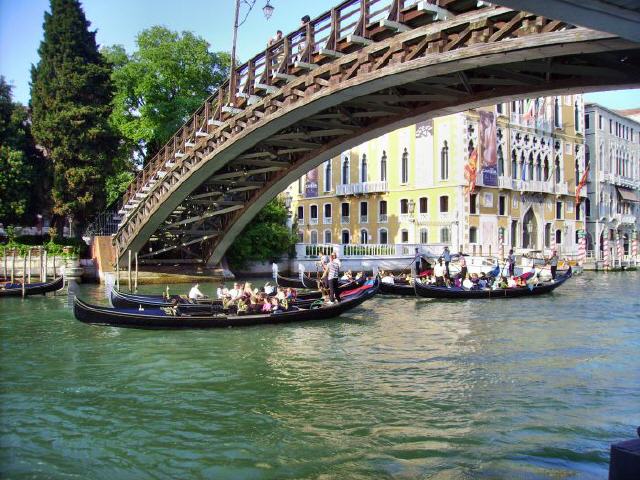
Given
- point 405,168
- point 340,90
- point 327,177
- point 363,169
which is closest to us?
point 340,90

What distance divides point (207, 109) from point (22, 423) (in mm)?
10696

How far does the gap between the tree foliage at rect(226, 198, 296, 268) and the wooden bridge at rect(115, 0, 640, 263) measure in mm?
1255

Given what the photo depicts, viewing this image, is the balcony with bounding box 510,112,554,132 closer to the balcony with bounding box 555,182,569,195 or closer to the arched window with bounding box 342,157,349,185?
the balcony with bounding box 555,182,569,195

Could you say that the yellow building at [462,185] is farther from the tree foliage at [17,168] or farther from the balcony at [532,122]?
the tree foliage at [17,168]

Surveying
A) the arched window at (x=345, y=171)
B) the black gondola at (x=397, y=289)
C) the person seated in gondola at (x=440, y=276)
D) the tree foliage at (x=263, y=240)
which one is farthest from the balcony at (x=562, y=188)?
the black gondola at (x=397, y=289)

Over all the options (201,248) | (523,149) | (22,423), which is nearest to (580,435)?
(22,423)

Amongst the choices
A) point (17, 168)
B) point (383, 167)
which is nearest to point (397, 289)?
point (17, 168)

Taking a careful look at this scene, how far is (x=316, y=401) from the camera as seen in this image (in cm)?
589

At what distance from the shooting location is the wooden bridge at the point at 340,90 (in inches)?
312

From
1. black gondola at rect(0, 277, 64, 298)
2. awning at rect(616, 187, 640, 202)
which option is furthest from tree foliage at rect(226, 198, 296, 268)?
awning at rect(616, 187, 640, 202)

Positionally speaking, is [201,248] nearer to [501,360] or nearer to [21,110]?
[21,110]

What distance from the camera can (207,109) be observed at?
14953 mm

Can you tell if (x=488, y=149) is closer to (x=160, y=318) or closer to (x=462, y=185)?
(x=462, y=185)

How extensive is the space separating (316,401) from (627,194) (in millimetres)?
36314
